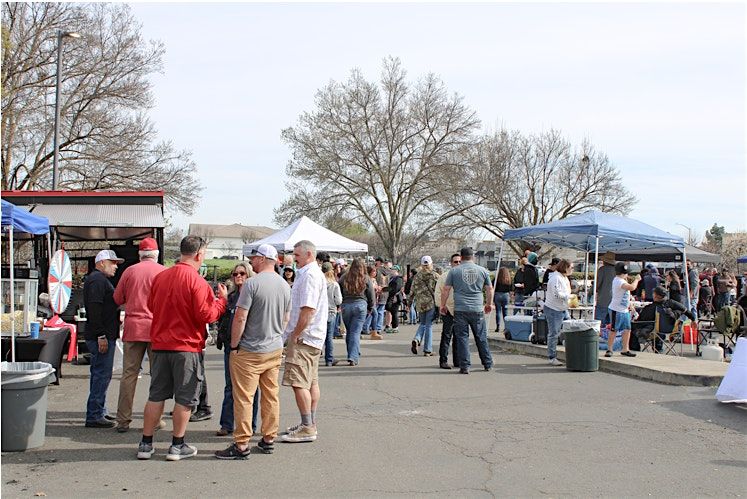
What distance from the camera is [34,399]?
655cm

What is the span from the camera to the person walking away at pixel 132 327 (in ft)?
24.1

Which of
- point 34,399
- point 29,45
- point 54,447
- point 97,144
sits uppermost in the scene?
point 29,45

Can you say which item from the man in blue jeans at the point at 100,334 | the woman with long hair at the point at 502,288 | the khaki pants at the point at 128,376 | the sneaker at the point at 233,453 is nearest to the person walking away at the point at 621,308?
the woman with long hair at the point at 502,288

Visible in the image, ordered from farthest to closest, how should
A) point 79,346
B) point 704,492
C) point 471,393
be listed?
point 79,346 < point 471,393 < point 704,492

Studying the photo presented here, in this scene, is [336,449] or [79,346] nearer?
[336,449]

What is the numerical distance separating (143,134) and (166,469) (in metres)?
24.3

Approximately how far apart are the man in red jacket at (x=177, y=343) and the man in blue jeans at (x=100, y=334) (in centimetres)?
143

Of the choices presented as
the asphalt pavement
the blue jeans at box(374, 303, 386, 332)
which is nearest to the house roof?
the blue jeans at box(374, 303, 386, 332)

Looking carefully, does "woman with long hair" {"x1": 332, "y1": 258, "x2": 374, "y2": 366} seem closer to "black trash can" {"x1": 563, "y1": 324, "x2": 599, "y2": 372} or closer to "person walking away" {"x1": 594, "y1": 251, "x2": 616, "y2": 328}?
"black trash can" {"x1": 563, "y1": 324, "x2": 599, "y2": 372}

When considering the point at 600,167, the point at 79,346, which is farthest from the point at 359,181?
the point at 79,346

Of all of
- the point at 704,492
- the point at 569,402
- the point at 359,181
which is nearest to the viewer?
the point at 704,492

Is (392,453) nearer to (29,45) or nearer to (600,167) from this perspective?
(29,45)

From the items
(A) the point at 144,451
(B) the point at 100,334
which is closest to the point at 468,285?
(B) the point at 100,334

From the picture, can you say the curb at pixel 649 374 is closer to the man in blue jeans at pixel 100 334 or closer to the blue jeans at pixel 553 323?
the blue jeans at pixel 553 323
